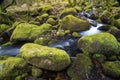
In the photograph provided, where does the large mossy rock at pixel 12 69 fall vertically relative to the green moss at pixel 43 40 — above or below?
above

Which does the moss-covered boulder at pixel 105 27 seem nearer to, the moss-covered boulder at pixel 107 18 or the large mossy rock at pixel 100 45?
the moss-covered boulder at pixel 107 18

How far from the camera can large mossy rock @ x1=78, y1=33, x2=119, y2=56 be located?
31.4 ft

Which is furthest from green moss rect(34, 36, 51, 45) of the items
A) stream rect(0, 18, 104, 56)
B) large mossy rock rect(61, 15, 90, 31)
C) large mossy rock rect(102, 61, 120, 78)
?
large mossy rock rect(102, 61, 120, 78)

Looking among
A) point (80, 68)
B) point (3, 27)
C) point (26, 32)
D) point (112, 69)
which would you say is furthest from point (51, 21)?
point (112, 69)

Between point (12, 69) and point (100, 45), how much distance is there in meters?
3.77

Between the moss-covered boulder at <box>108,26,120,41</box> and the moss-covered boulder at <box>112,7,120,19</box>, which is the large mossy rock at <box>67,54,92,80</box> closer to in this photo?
the moss-covered boulder at <box>108,26,120,41</box>

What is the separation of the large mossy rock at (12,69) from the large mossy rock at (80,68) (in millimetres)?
1800

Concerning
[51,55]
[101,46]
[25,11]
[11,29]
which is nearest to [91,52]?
[101,46]

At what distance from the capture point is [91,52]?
960 centimetres

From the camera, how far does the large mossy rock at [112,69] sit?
8531mm

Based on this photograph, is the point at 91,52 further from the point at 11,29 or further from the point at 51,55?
the point at 11,29

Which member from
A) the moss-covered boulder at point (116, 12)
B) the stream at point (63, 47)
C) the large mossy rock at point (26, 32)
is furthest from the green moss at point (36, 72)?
the moss-covered boulder at point (116, 12)

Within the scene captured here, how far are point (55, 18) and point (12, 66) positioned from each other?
22.5 ft

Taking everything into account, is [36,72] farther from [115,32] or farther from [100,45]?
[115,32]
